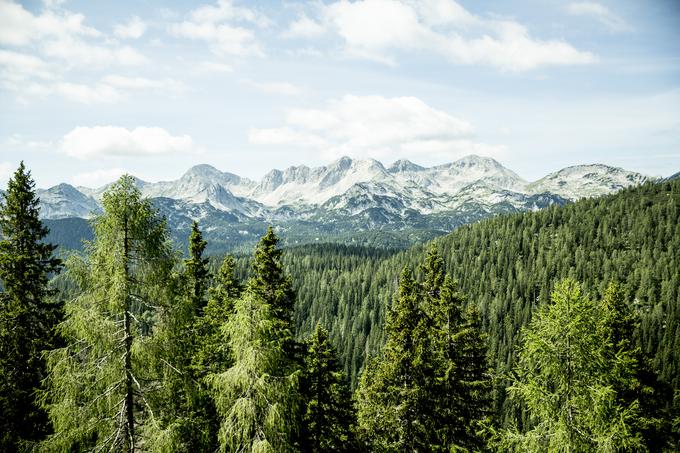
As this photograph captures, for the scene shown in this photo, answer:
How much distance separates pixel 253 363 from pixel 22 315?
16.3 m

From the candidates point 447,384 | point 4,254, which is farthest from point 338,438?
point 4,254

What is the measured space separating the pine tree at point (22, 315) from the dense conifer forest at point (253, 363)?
3.0 inches

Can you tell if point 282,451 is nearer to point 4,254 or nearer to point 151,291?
point 151,291

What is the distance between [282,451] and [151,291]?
6.83 meters

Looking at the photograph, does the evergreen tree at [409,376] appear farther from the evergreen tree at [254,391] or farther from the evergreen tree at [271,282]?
the evergreen tree at [254,391]

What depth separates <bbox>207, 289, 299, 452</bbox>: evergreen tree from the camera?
12539 millimetres

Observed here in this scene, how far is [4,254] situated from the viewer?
20594 millimetres

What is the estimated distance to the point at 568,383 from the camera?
13.4 m

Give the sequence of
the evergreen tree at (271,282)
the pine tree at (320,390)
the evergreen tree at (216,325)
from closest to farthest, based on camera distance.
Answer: the evergreen tree at (271,282), the evergreen tree at (216,325), the pine tree at (320,390)

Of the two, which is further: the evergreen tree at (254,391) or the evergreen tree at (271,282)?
the evergreen tree at (271,282)

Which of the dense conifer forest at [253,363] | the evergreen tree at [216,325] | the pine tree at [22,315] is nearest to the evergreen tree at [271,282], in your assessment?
the dense conifer forest at [253,363]

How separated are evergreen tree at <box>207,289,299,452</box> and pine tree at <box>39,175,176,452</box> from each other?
241cm

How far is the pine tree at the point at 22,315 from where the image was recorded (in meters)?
19.0

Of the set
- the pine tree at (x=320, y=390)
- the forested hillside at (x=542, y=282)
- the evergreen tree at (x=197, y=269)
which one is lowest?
the forested hillside at (x=542, y=282)
